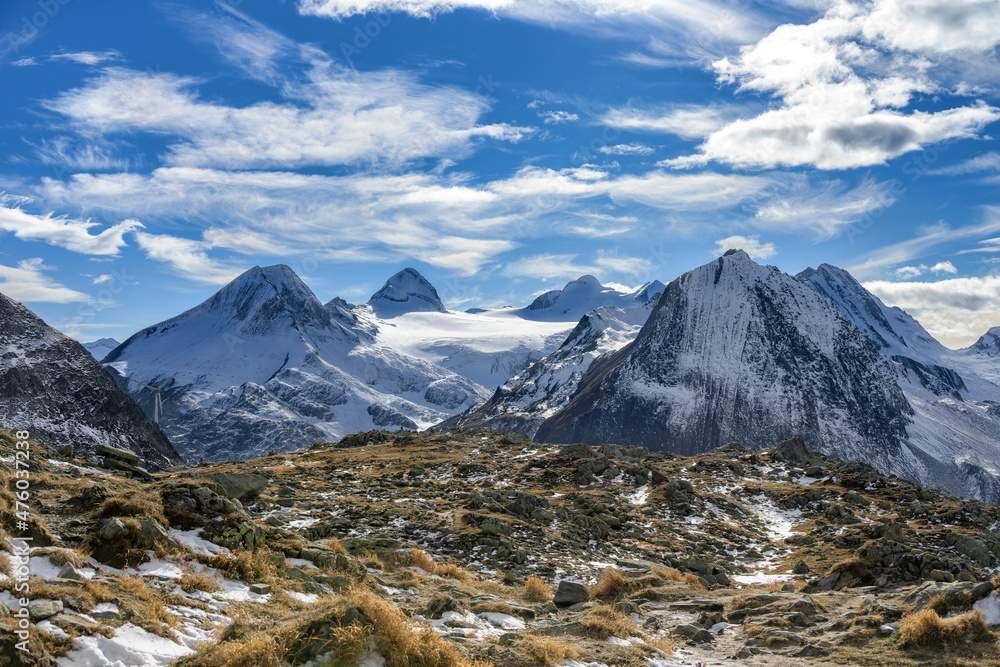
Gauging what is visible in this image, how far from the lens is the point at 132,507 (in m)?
13.8

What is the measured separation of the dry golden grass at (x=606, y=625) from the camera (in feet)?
46.1

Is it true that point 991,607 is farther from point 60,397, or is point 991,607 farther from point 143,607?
point 60,397

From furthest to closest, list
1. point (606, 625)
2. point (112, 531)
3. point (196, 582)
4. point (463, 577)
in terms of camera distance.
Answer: point (463, 577) → point (606, 625) → point (112, 531) → point (196, 582)

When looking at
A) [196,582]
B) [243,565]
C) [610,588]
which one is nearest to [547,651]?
[196,582]

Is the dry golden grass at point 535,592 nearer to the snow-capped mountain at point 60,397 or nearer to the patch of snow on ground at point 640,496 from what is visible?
the patch of snow on ground at point 640,496

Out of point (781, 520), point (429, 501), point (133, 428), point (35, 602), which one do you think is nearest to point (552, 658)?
point (35, 602)

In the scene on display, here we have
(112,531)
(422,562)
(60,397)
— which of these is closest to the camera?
(112,531)

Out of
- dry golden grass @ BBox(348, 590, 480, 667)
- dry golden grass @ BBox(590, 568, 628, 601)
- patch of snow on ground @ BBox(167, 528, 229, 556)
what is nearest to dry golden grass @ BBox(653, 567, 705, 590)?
dry golden grass @ BBox(590, 568, 628, 601)

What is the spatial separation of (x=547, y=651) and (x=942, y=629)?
8.94 meters

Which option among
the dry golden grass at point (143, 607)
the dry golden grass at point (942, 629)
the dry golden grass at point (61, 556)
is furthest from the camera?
the dry golden grass at point (942, 629)

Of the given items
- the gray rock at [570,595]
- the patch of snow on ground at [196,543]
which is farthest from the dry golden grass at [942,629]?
the patch of snow on ground at [196,543]

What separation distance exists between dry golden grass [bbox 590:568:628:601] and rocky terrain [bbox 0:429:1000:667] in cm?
10

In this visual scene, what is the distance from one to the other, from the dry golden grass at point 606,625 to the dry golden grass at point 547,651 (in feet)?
6.91

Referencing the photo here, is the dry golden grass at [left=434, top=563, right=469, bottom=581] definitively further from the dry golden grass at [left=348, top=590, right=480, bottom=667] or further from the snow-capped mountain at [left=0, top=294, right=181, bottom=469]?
the snow-capped mountain at [left=0, top=294, right=181, bottom=469]
